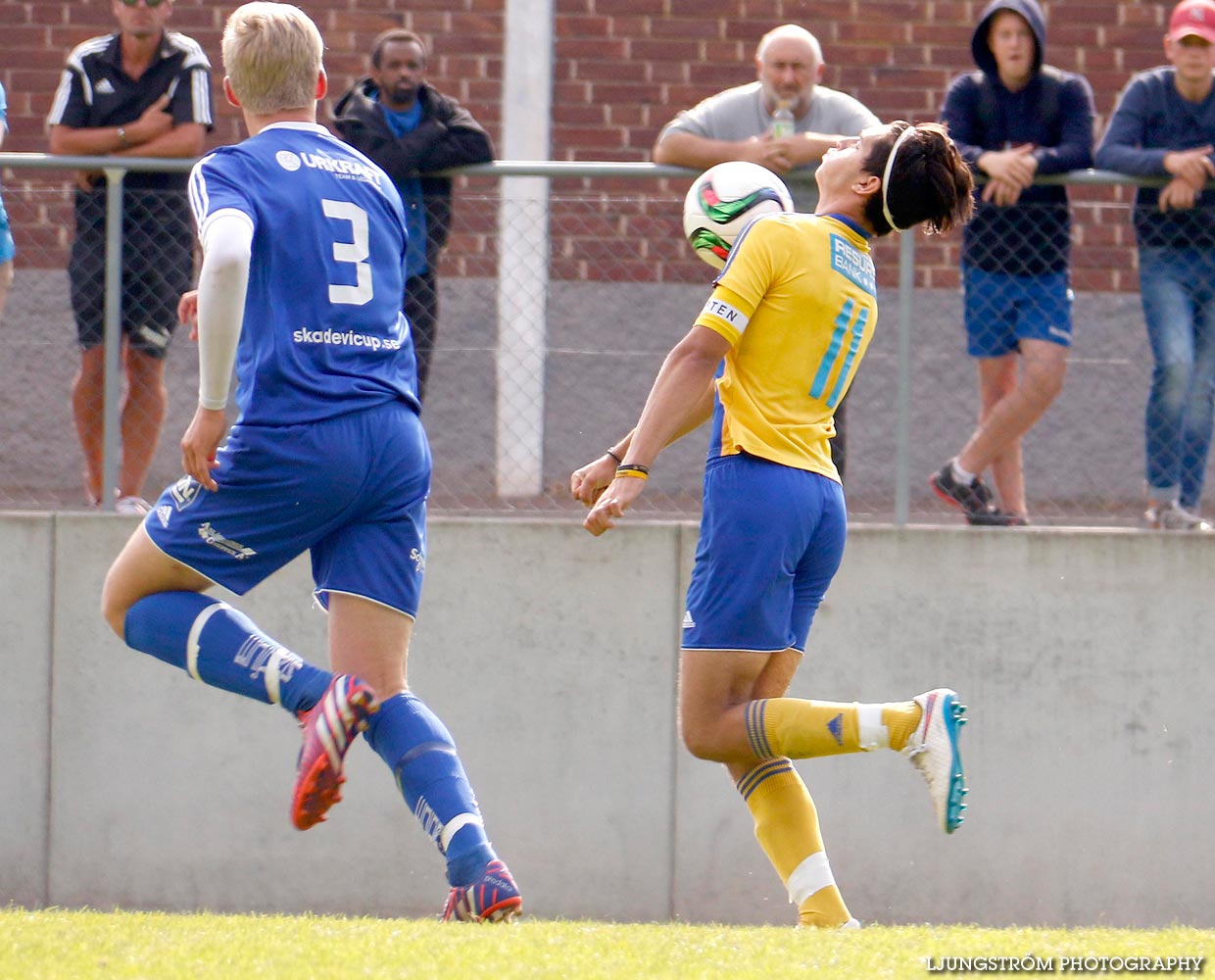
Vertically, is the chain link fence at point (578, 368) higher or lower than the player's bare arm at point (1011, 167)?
lower

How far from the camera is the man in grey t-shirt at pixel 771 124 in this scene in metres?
6.67

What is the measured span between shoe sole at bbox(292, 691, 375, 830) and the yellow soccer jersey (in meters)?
1.18

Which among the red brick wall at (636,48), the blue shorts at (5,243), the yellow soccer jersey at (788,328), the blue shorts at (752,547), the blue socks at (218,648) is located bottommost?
the blue socks at (218,648)

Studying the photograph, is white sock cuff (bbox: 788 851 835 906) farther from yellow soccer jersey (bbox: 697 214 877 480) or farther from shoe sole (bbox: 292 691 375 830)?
shoe sole (bbox: 292 691 375 830)

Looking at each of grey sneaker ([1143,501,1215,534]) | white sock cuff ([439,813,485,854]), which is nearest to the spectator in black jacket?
white sock cuff ([439,813,485,854])

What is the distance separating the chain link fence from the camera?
263 inches

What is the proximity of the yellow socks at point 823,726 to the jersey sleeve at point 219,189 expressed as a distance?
178 centimetres

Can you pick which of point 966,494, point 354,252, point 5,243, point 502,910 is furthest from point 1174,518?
point 5,243

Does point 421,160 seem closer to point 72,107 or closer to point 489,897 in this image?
point 72,107

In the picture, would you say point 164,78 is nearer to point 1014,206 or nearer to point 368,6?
point 368,6

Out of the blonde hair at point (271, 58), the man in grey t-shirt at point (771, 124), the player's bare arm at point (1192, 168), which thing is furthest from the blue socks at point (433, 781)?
the player's bare arm at point (1192, 168)

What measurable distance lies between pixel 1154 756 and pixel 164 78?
4919 mm

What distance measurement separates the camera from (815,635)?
6934 millimetres

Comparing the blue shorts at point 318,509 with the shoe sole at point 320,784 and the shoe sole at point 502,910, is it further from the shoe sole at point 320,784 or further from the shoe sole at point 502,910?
the shoe sole at point 502,910
